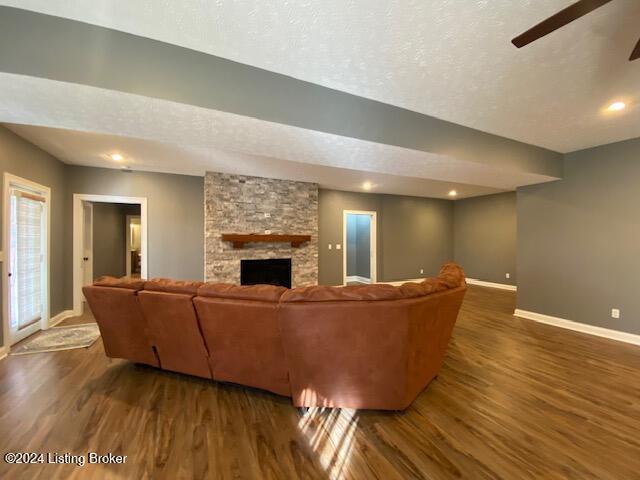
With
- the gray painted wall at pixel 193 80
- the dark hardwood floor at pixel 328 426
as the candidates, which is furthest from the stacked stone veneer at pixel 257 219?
the gray painted wall at pixel 193 80

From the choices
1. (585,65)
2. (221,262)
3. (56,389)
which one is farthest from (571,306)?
A: (56,389)

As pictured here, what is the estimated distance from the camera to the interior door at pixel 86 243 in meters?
4.66

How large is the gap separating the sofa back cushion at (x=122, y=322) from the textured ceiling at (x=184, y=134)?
1.47 metres

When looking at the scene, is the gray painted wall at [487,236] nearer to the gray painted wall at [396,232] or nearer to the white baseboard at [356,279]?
the gray painted wall at [396,232]

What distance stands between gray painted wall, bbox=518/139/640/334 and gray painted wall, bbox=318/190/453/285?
3.19 metres

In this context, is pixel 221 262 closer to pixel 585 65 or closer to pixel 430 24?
pixel 430 24

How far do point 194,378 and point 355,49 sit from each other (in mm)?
3120

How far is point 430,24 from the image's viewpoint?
158 centimetres

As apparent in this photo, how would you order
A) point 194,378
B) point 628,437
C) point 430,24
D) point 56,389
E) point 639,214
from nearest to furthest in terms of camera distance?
point 430,24
point 628,437
point 56,389
point 194,378
point 639,214

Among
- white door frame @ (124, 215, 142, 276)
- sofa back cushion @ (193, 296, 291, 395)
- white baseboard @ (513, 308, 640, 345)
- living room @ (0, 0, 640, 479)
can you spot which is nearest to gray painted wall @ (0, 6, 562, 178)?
living room @ (0, 0, 640, 479)

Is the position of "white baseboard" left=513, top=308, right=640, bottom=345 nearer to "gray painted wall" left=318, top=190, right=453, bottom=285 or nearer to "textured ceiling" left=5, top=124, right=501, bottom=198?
"textured ceiling" left=5, top=124, right=501, bottom=198

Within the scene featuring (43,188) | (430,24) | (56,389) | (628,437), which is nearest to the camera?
(430,24)

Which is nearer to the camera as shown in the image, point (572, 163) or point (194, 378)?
point (194, 378)

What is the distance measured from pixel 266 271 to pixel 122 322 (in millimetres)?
3270
